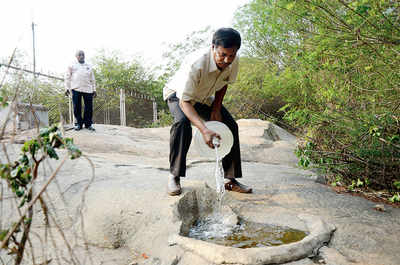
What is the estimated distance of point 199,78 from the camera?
3.02 m

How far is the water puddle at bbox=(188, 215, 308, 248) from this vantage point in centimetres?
243

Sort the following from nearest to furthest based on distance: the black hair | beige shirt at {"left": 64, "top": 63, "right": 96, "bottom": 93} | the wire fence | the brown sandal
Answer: the black hair → the brown sandal → beige shirt at {"left": 64, "top": 63, "right": 96, "bottom": 93} → the wire fence

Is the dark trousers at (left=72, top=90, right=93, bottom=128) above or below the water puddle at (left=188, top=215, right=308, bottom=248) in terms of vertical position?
above

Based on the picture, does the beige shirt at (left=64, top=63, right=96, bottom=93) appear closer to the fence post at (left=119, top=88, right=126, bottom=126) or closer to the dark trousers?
the dark trousers

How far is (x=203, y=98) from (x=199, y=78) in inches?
13.0

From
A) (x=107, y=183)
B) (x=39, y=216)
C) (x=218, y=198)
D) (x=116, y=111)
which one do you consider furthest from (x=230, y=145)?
(x=116, y=111)

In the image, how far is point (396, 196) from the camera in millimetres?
3092

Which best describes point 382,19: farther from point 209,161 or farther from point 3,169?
point 209,161

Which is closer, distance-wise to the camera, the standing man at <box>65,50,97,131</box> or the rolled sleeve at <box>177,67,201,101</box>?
the rolled sleeve at <box>177,67,201,101</box>

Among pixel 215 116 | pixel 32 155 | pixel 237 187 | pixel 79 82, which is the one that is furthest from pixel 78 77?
pixel 32 155

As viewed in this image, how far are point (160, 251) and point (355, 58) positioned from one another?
2457 mm

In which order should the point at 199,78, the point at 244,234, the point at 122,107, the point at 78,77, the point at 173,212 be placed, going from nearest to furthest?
the point at 244,234, the point at 173,212, the point at 199,78, the point at 78,77, the point at 122,107

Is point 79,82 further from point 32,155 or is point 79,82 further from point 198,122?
point 32,155

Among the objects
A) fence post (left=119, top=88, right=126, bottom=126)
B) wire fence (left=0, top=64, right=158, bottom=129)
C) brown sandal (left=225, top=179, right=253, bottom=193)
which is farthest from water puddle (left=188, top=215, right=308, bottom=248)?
fence post (left=119, top=88, right=126, bottom=126)
